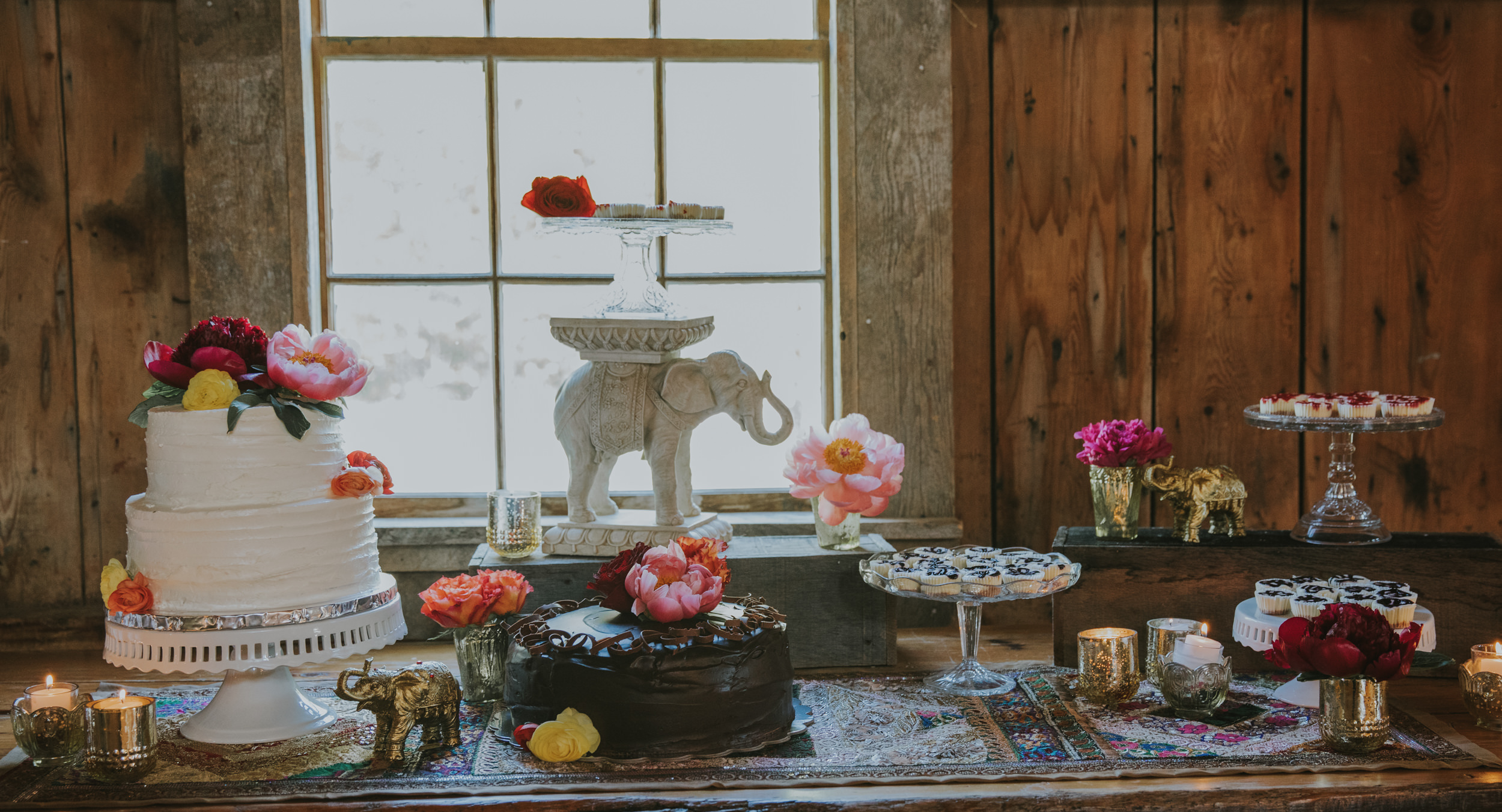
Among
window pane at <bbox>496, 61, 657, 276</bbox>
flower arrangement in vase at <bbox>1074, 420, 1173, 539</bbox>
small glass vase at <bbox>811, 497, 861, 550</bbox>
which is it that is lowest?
small glass vase at <bbox>811, 497, 861, 550</bbox>

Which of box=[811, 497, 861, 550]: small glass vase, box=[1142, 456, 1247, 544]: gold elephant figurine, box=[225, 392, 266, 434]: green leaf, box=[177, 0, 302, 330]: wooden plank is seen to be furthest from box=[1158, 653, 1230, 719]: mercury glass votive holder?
box=[177, 0, 302, 330]: wooden plank

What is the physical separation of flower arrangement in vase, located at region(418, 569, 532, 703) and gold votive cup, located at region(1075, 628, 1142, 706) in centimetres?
104

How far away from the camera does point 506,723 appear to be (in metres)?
2.23

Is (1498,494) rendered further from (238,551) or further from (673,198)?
(238,551)

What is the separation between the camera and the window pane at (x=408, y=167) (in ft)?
9.95

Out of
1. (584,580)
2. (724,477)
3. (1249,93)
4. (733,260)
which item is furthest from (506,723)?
(1249,93)

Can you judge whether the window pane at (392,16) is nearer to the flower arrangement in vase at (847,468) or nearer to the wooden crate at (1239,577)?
the flower arrangement in vase at (847,468)

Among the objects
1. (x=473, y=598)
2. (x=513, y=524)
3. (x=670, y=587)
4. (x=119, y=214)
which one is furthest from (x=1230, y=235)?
(x=119, y=214)

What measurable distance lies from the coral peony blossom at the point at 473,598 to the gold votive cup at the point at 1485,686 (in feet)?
5.59

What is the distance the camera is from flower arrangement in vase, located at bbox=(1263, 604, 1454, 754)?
6.70 ft

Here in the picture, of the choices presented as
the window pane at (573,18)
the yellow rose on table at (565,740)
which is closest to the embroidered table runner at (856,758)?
the yellow rose on table at (565,740)

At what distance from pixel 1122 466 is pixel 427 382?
162 cm

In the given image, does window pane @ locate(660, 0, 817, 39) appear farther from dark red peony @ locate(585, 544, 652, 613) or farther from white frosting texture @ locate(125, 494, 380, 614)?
white frosting texture @ locate(125, 494, 380, 614)

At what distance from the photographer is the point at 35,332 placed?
2.92m
